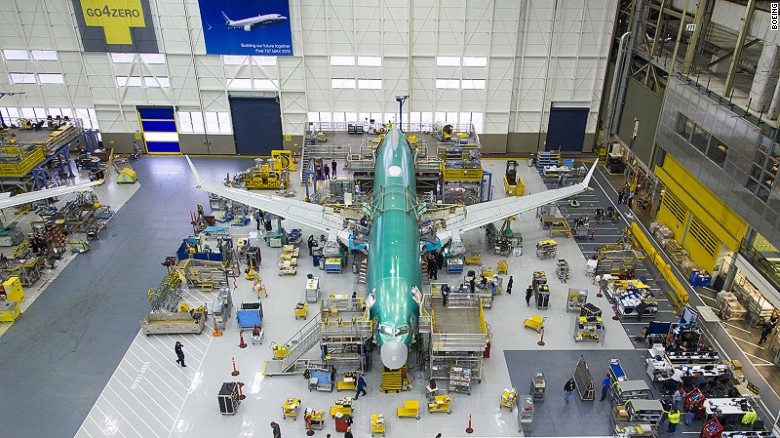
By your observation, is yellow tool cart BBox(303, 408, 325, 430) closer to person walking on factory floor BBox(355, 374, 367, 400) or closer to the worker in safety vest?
person walking on factory floor BBox(355, 374, 367, 400)

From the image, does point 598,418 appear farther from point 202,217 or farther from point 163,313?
point 202,217

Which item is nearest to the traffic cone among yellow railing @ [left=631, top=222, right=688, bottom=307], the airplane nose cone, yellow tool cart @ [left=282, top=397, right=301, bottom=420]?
yellow tool cart @ [left=282, top=397, right=301, bottom=420]

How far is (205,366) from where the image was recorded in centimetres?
3192

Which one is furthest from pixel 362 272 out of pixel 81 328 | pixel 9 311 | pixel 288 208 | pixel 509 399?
pixel 9 311

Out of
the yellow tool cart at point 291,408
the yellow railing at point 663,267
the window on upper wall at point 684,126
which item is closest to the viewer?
the yellow tool cart at point 291,408

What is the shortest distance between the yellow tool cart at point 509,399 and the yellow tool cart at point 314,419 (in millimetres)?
9002

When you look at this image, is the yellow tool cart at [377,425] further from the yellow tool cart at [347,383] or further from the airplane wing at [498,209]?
the airplane wing at [498,209]

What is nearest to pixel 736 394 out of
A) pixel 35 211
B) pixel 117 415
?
pixel 117 415

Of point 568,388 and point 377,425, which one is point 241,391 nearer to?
point 377,425

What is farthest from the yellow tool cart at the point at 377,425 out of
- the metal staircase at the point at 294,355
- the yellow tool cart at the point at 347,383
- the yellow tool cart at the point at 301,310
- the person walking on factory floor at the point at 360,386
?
the yellow tool cart at the point at 301,310

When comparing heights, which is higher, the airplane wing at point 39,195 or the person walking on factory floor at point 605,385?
the airplane wing at point 39,195

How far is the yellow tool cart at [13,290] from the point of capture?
36.0 m

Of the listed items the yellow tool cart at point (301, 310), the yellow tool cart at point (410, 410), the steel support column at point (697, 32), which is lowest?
the yellow tool cart at point (410, 410)

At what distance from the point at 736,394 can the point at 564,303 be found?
1054cm
